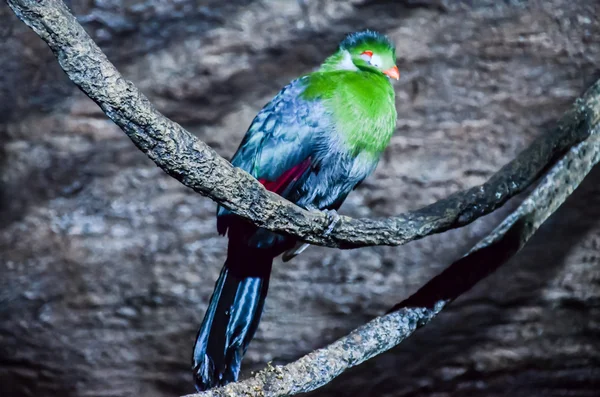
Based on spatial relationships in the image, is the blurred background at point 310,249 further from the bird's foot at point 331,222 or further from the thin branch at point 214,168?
the bird's foot at point 331,222

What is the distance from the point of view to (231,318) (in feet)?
5.62

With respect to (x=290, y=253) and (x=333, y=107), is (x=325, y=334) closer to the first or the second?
(x=290, y=253)

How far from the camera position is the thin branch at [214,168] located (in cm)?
103

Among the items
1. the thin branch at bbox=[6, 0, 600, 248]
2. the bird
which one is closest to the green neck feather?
the bird

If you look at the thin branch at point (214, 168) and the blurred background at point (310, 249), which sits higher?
the blurred background at point (310, 249)

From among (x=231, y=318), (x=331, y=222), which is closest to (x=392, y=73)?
(x=331, y=222)

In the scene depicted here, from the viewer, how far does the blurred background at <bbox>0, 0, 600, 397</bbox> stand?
2535 millimetres

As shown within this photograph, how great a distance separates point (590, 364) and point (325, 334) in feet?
3.48

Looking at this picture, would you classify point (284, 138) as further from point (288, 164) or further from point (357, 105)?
point (357, 105)

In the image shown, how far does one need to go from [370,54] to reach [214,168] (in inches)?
→ 33.1

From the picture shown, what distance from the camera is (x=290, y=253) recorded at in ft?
6.23

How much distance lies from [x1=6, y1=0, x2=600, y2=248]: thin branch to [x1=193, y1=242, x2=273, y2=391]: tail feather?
387 millimetres

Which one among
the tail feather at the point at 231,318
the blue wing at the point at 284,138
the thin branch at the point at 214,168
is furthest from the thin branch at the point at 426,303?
the blue wing at the point at 284,138

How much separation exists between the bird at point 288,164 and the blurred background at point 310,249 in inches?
31.7
